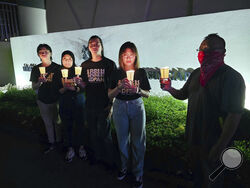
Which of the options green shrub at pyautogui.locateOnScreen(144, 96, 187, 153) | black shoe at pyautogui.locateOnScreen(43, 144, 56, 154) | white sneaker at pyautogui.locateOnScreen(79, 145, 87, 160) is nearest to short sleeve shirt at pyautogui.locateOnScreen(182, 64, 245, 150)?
green shrub at pyautogui.locateOnScreen(144, 96, 187, 153)

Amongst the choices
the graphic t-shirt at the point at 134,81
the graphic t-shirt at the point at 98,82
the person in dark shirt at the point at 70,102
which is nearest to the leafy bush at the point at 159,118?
the person in dark shirt at the point at 70,102

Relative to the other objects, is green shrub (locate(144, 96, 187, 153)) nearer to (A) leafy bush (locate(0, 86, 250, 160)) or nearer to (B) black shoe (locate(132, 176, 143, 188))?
(A) leafy bush (locate(0, 86, 250, 160))

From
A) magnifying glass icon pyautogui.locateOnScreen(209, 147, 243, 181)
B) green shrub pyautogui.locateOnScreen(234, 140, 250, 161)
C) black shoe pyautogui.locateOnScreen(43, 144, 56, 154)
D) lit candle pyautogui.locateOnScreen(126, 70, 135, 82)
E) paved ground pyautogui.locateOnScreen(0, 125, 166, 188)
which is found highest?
lit candle pyautogui.locateOnScreen(126, 70, 135, 82)

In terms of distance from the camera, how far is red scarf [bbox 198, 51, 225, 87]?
1904 mm

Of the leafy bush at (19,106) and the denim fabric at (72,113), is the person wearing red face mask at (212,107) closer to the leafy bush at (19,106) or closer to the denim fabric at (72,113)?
the denim fabric at (72,113)

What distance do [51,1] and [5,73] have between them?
4.43 m

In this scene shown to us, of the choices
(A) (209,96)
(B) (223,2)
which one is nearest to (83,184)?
(A) (209,96)

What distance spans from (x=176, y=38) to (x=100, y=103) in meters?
2.89

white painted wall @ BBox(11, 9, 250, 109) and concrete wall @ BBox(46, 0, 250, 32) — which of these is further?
concrete wall @ BBox(46, 0, 250, 32)

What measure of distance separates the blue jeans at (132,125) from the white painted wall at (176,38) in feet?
8.14

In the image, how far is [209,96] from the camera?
1952mm

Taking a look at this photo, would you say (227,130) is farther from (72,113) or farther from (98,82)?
(72,113)

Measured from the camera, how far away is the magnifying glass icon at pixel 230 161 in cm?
141

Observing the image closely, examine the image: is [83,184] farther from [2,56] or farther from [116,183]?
[2,56]
